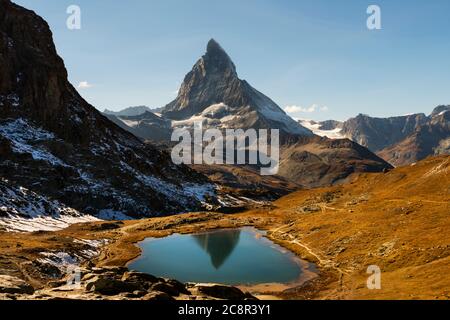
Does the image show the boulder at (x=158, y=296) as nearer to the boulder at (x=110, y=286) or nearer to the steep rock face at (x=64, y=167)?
the boulder at (x=110, y=286)

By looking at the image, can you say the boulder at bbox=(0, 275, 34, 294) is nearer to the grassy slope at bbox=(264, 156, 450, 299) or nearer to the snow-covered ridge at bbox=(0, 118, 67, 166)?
the grassy slope at bbox=(264, 156, 450, 299)

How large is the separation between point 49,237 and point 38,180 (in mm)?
64910

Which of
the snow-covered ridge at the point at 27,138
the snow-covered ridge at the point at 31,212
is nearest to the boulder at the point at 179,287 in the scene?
the snow-covered ridge at the point at 31,212

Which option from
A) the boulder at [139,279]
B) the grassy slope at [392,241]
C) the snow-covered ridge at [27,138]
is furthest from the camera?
the snow-covered ridge at [27,138]

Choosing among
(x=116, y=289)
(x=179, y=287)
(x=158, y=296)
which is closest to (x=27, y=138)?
(x=179, y=287)

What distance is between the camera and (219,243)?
116 metres

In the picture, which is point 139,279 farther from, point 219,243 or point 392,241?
point 219,243

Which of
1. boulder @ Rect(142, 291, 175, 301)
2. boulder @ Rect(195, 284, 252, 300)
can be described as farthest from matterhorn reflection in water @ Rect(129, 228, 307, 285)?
boulder @ Rect(142, 291, 175, 301)

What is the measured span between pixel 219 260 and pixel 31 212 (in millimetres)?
68220

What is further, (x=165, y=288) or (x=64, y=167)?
(x=64, y=167)

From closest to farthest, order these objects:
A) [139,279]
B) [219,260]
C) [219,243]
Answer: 1. [139,279]
2. [219,260]
3. [219,243]

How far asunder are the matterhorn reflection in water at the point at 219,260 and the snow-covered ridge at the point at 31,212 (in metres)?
32.2

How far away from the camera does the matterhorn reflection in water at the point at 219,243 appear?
9466cm
